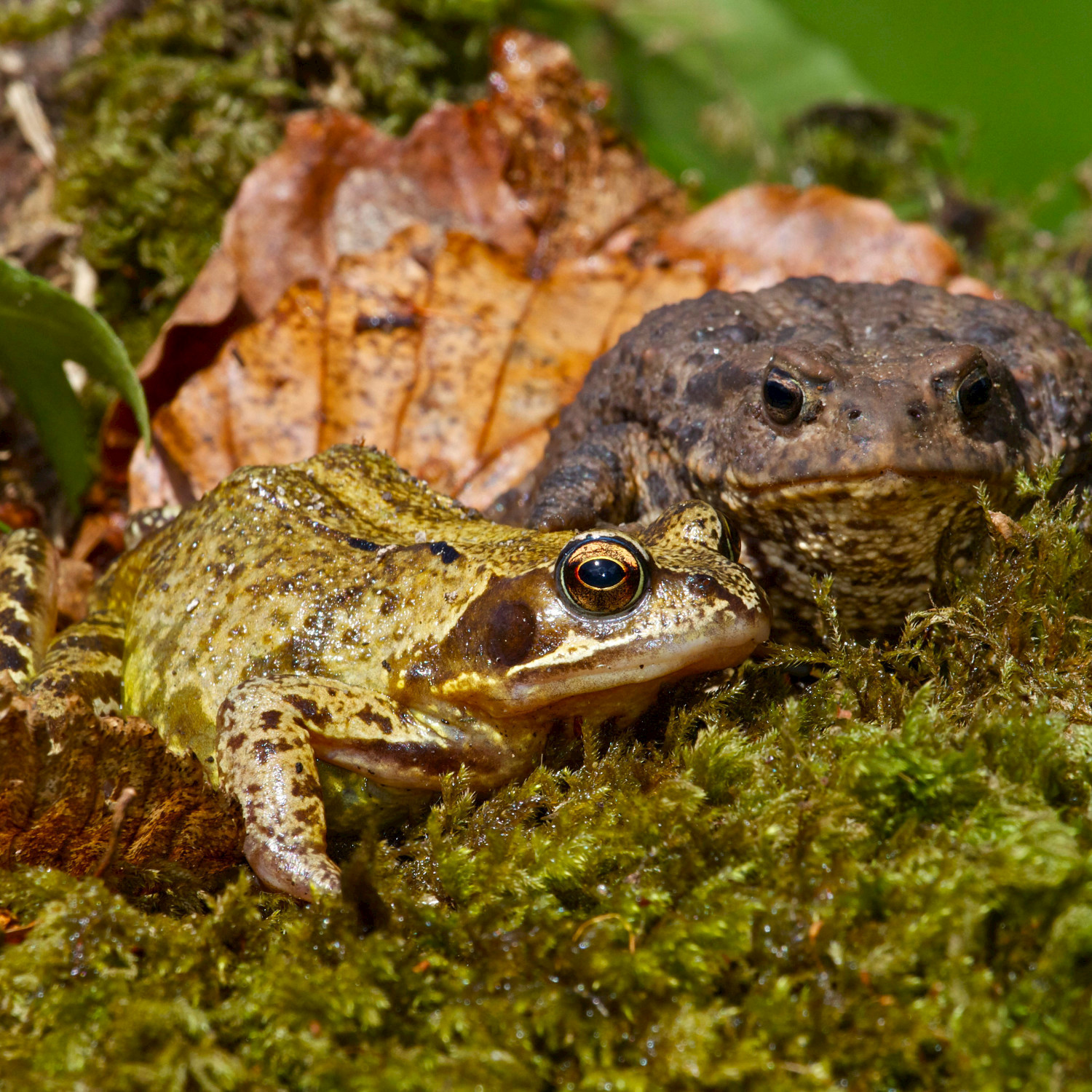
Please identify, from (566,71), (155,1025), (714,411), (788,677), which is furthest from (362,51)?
(155,1025)

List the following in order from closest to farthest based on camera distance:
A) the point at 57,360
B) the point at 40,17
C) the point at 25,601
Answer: the point at 25,601 < the point at 57,360 < the point at 40,17

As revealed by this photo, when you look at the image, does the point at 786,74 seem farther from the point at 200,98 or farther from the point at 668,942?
the point at 668,942

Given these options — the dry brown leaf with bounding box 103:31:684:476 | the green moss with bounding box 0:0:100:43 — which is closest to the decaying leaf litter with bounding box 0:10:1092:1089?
the dry brown leaf with bounding box 103:31:684:476

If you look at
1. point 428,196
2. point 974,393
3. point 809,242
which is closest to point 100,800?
point 974,393

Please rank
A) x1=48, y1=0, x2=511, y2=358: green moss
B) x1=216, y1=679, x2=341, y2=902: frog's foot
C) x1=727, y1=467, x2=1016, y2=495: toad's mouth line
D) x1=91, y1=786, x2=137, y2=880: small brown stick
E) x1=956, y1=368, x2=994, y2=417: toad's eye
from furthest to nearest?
x1=48, y1=0, x2=511, y2=358: green moss → x1=956, y1=368, x2=994, y2=417: toad's eye → x1=727, y1=467, x2=1016, y2=495: toad's mouth line → x1=216, y1=679, x2=341, y2=902: frog's foot → x1=91, y1=786, x2=137, y2=880: small brown stick

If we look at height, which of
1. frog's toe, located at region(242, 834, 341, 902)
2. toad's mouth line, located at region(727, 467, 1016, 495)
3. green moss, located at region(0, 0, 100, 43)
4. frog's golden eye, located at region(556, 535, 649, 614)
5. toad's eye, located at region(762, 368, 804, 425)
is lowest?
frog's toe, located at region(242, 834, 341, 902)

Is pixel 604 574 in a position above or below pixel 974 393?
below

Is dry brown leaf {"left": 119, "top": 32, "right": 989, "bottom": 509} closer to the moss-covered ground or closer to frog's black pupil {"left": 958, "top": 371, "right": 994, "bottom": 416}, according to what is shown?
frog's black pupil {"left": 958, "top": 371, "right": 994, "bottom": 416}
